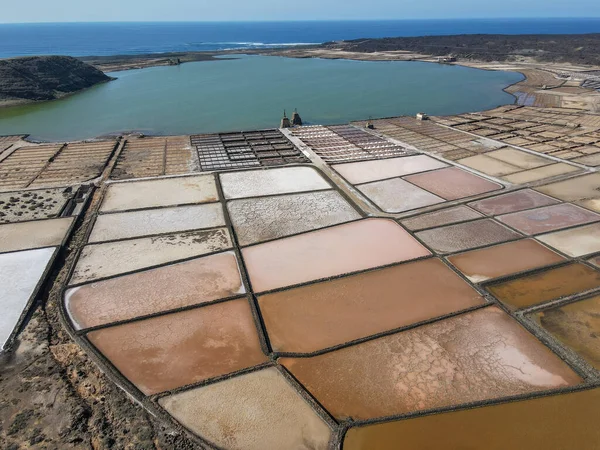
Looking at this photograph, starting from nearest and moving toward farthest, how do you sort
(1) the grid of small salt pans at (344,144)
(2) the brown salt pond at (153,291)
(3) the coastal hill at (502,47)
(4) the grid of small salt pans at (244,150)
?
(2) the brown salt pond at (153,291)
(4) the grid of small salt pans at (244,150)
(1) the grid of small salt pans at (344,144)
(3) the coastal hill at (502,47)

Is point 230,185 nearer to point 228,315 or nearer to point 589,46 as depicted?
point 228,315

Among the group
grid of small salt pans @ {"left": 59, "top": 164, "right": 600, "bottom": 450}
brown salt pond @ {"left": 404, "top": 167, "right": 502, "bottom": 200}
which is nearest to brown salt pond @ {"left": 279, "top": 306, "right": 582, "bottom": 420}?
grid of small salt pans @ {"left": 59, "top": 164, "right": 600, "bottom": 450}

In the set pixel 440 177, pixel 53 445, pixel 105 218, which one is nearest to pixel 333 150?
pixel 440 177

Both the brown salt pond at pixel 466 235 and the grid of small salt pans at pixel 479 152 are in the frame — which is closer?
the brown salt pond at pixel 466 235

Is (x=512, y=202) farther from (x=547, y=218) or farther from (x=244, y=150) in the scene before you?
(x=244, y=150)

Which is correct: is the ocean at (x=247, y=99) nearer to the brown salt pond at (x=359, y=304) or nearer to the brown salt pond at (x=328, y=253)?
the brown salt pond at (x=328, y=253)

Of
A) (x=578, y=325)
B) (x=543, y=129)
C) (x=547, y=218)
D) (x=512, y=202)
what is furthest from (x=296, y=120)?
(x=578, y=325)

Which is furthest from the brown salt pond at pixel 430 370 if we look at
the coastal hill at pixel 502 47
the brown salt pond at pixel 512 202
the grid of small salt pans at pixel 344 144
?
the coastal hill at pixel 502 47
